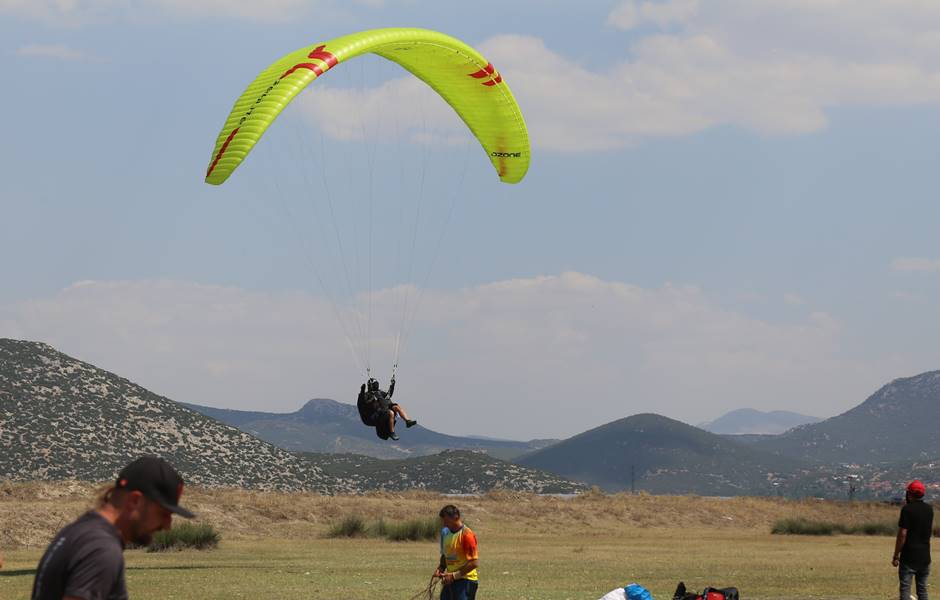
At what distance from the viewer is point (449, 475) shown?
145750 millimetres

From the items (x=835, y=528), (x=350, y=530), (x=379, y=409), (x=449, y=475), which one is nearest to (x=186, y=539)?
(x=350, y=530)

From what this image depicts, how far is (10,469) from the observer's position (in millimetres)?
88312

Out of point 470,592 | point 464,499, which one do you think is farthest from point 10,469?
point 470,592

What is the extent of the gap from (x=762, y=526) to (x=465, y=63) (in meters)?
41.8

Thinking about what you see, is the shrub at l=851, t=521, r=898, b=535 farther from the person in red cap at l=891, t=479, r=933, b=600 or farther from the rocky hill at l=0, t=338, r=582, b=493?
the rocky hill at l=0, t=338, r=582, b=493

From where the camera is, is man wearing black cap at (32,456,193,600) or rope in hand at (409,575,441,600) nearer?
man wearing black cap at (32,456,193,600)

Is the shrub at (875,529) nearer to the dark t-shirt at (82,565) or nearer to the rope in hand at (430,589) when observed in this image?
the rope in hand at (430,589)

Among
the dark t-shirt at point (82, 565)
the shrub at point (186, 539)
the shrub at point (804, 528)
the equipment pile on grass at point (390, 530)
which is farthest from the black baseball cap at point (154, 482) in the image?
the shrub at point (804, 528)

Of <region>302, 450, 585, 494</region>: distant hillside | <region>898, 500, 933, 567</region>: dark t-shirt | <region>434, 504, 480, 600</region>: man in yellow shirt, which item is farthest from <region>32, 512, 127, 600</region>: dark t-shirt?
<region>302, 450, 585, 494</region>: distant hillside

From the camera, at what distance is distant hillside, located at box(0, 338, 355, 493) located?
9288 cm

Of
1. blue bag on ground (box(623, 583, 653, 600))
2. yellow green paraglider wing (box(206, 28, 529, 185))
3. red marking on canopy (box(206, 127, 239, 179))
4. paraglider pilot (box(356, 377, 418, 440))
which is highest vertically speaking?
yellow green paraglider wing (box(206, 28, 529, 185))

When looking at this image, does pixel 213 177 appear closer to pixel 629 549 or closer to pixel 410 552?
pixel 410 552

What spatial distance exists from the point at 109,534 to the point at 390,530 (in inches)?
1721

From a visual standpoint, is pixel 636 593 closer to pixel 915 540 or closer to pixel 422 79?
pixel 915 540
